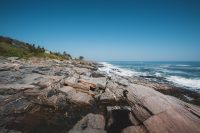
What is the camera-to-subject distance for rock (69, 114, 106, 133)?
695 cm

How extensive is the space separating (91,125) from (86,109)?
7.87 feet

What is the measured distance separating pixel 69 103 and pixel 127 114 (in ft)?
12.9

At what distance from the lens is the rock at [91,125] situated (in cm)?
695

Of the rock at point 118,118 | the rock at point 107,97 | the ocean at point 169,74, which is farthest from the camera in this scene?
the ocean at point 169,74

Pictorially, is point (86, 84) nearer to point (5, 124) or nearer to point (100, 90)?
point (100, 90)

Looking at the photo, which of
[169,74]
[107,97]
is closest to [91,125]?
→ [107,97]

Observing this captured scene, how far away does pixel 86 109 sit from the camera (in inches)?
381

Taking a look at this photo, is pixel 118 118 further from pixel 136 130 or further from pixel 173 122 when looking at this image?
pixel 173 122

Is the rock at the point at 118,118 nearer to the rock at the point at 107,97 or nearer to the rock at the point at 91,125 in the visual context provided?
the rock at the point at 91,125

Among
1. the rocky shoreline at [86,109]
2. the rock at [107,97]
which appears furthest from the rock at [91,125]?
the rock at [107,97]

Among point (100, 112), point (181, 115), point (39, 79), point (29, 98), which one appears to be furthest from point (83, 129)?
point (39, 79)

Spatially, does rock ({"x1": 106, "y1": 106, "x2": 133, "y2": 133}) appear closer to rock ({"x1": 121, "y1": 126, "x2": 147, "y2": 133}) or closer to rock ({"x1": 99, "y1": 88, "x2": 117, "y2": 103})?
rock ({"x1": 121, "y1": 126, "x2": 147, "y2": 133})

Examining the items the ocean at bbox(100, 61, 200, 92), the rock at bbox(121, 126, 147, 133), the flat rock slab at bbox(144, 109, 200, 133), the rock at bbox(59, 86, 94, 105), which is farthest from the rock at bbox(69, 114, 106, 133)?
the ocean at bbox(100, 61, 200, 92)

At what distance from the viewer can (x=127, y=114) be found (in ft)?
28.9
